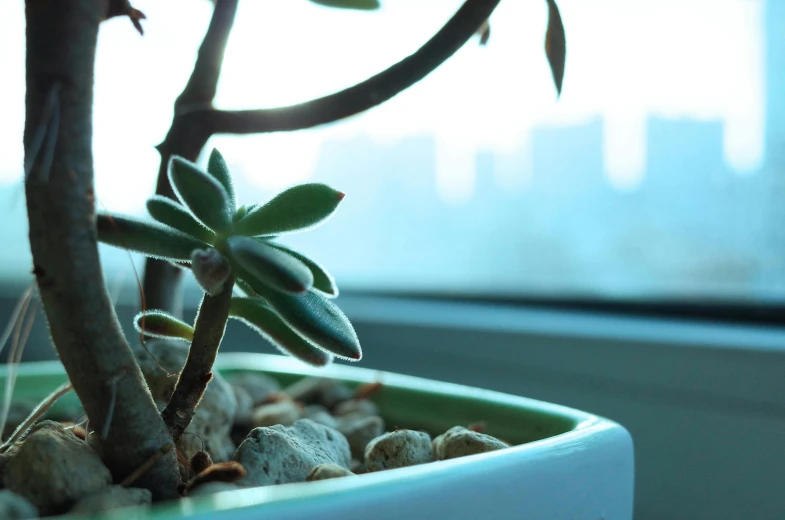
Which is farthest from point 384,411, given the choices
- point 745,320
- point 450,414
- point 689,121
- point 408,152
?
point 408,152

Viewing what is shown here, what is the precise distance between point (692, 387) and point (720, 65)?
43 centimetres

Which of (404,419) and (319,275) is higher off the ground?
(319,275)

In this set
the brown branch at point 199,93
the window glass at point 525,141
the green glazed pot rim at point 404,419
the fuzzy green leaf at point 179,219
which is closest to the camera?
the green glazed pot rim at point 404,419

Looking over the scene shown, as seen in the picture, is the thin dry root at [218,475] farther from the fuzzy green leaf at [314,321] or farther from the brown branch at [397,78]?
the brown branch at [397,78]

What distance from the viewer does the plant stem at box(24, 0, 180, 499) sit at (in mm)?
317

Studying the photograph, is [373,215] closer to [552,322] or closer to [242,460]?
[552,322]

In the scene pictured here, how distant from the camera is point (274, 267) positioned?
0.32m

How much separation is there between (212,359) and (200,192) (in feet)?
0.34

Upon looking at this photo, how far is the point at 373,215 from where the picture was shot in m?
1.41

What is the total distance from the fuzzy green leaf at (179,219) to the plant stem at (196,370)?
0.11 feet

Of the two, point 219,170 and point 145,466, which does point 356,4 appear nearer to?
point 219,170

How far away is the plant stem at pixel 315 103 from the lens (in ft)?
1.45

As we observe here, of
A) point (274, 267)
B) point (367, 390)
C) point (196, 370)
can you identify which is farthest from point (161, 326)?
point (367, 390)

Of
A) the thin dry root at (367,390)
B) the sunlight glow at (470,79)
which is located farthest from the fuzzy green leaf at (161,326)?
the sunlight glow at (470,79)
